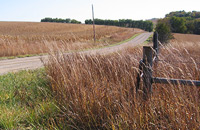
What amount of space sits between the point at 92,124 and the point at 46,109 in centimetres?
107

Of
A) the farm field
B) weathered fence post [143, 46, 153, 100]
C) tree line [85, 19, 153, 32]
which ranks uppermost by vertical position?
tree line [85, 19, 153, 32]

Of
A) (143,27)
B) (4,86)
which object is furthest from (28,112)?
(143,27)

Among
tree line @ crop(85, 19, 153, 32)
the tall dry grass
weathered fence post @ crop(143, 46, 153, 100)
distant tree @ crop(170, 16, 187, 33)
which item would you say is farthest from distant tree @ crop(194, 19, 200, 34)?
weathered fence post @ crop(143, 46, 153, 100)

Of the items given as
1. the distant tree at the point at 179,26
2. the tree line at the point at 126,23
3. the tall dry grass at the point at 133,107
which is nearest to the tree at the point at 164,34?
the tall dry grass at the point at 133,107

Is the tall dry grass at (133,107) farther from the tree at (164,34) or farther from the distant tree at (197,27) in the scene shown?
the distant tree at (197,27)

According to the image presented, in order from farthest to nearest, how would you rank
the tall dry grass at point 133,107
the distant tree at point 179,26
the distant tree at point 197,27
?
the distant tree at point 179,26 < the distant tree at point 197,27 < the tall dry grass at point 133,107

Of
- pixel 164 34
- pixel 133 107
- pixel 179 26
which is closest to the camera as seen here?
pixel 133 107

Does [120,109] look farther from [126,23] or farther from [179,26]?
[126,23]

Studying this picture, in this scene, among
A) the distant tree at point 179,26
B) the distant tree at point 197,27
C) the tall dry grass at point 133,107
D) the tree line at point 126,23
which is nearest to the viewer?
the tall dry grass at point 133,107

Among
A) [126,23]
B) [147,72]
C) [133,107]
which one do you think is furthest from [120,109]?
[126,23]

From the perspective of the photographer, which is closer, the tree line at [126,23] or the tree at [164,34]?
the tree at [164,34]

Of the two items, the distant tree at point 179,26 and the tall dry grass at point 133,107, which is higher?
the distant tree at point 179,26

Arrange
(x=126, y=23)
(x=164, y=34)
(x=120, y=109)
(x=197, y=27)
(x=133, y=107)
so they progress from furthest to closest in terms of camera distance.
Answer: (x=126, y=23)
(x=197, y=27)
(x=164, y=34)
(x=120, y=109)
(x=133, y=107)

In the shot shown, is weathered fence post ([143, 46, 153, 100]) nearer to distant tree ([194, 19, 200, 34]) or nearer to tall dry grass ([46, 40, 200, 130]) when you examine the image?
tall dry grass ([46, 40, 200, 130])
